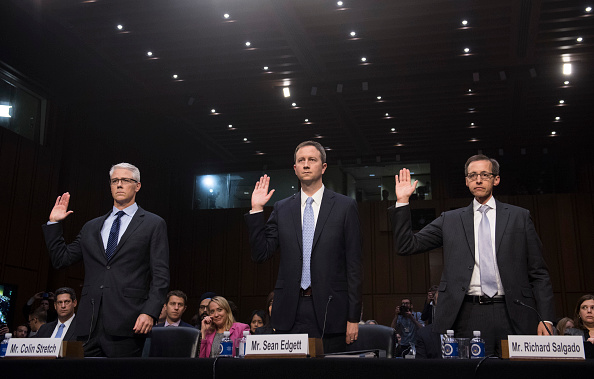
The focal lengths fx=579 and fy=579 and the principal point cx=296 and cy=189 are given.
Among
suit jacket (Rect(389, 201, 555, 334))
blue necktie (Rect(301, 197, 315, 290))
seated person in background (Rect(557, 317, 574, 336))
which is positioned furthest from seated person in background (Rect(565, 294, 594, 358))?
blue necktie (Rect(301, 197, 315, 290))

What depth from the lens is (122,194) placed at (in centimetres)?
306

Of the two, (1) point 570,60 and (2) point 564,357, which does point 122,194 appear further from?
(1) point 570,60

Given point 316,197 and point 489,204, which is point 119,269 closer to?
point 316,197

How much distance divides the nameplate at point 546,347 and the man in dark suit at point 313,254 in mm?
852

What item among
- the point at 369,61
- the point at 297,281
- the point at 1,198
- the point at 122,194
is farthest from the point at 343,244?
the point at 1,198

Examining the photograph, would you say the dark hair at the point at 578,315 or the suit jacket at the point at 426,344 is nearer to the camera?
the suit jacket at the point at 426,344

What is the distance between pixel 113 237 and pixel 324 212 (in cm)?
112

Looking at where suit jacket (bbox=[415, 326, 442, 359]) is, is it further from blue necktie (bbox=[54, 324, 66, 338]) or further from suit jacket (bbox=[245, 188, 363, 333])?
blue necktie (bbox=[54, 324, 66, 338])

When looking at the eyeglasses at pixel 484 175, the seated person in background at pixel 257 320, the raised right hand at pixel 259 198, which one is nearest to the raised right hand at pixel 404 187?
the eyeglasses at pixel 484 175

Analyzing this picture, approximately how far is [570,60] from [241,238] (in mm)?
7661

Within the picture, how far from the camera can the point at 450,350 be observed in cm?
204

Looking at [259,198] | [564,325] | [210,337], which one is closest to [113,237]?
[259,198]

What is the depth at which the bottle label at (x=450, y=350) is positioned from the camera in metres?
2.04

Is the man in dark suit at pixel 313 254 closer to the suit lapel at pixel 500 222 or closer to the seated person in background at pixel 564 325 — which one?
the suit lapel at pixel 500 222
